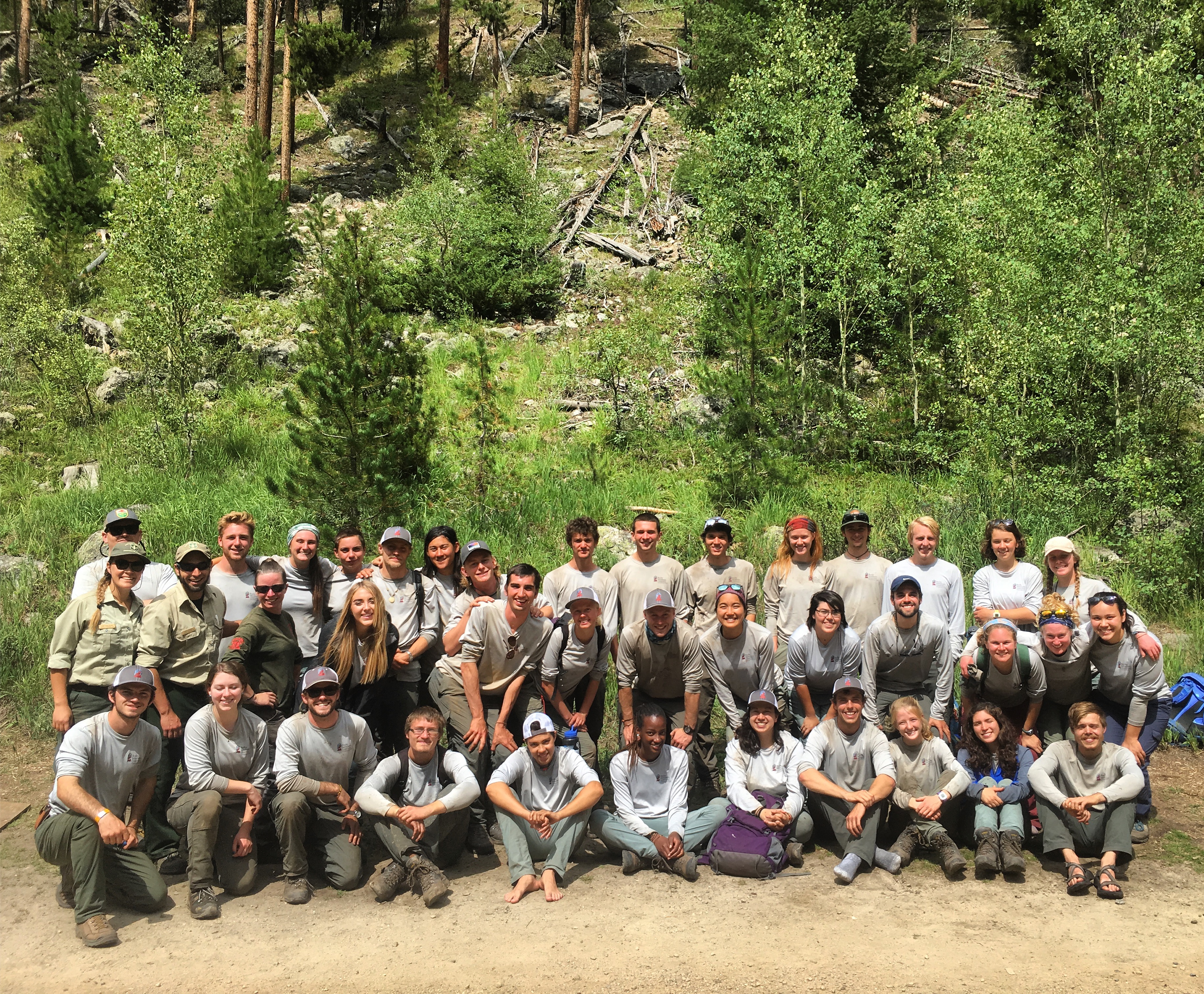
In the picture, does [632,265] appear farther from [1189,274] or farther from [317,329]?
[317,329]

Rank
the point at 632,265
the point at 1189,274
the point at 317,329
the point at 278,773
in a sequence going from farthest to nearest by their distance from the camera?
the point at 632,265, the point at 1189,274, the point at 317,329, the point at 278,773

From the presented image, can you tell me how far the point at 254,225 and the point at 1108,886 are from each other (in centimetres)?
2020

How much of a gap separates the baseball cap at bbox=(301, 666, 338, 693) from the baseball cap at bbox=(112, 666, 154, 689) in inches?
35.8

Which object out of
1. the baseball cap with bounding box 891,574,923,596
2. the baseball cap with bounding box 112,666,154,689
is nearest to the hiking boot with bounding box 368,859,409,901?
the baseball cap with bounding box 112,666,154,689

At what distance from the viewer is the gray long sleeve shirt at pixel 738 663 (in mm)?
6836

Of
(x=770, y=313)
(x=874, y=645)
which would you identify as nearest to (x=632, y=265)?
(x=770, y=313)

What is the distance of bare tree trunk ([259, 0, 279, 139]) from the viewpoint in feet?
83.8

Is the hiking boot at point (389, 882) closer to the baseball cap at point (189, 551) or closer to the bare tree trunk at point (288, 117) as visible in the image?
the baseball cap at point (189, 551)

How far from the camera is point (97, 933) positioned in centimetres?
542

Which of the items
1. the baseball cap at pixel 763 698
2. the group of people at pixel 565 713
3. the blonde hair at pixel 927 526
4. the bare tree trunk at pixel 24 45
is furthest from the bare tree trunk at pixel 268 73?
the baseball cap at pixel 763 698

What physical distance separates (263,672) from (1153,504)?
11.0 metres

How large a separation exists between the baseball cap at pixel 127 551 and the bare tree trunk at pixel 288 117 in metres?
18.6

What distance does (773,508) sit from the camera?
44.0ft

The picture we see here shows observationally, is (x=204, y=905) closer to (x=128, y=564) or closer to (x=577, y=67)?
(x=128, y=564)
